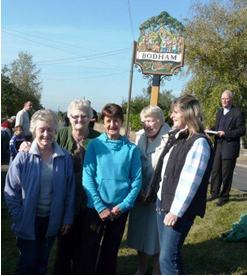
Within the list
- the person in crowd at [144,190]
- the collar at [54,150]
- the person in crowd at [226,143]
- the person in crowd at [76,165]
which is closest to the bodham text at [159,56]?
the person in crowd at [226,143]

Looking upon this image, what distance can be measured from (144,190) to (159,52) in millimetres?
7042

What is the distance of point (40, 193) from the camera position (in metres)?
3.87

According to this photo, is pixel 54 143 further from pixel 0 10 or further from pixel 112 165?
pixel 0 10

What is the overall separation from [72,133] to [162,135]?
2.80 ft

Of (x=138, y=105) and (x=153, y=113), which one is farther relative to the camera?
(x=138, y=105)

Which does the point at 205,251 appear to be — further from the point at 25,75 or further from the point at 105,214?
the point at 25,75

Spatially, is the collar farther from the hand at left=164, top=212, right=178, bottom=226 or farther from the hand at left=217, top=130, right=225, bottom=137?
the hand at left=217, top=130, right=225, bottom=137

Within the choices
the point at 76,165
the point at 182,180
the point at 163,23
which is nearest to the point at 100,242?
the point at 76,165

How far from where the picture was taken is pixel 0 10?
3.88m

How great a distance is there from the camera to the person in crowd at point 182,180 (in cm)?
364

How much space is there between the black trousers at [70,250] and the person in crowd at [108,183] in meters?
0.16

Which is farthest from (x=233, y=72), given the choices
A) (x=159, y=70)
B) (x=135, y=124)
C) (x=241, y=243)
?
(x=241, y=243)

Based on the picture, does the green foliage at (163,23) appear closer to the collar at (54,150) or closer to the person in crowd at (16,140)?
the person in crowd at (16,140)

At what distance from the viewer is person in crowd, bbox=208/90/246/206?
23.0ft
